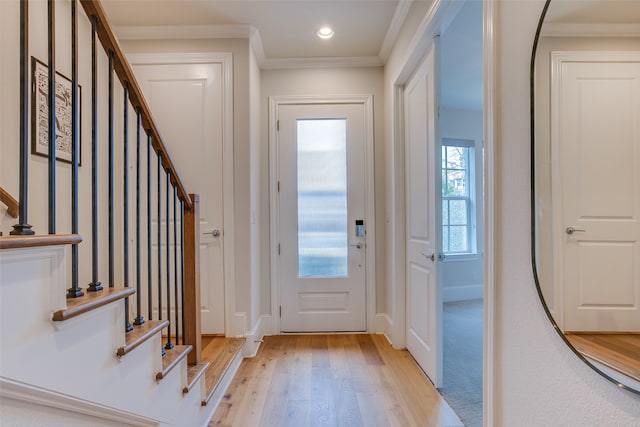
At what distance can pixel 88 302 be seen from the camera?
0.86 m

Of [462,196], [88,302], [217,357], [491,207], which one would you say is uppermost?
[462,196]

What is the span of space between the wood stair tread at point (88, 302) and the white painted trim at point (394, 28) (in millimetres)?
2471

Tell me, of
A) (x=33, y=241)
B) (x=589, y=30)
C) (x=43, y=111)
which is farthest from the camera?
(x=43, y=111)

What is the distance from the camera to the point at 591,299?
79 centimetres

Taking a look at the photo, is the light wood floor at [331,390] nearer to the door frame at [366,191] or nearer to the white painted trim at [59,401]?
the door frame at [366,191]

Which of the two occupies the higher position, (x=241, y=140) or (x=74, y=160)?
(x=241, y=140)

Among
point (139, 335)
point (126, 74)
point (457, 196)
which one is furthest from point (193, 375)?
point (457, 196)

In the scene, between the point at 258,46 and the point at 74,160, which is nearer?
the point at 74,160

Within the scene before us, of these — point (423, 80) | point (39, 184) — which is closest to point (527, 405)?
point (423, 80)

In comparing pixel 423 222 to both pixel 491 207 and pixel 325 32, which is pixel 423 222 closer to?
pixel 491 207

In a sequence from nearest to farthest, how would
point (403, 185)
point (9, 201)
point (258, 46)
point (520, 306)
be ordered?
point (520, 306) < point (9, 201) < point (403, 185) < point (258, 46)

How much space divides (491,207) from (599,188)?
474 millimetres

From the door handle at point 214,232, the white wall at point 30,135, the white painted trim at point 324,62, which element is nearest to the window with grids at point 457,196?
the white painted trim at point 324,62

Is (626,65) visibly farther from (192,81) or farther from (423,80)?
(192,81)
